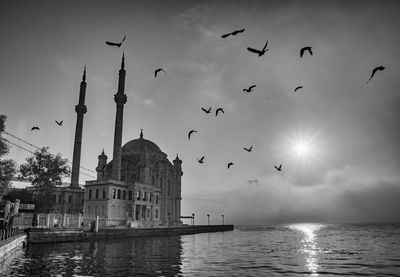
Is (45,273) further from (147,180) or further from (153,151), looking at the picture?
(153,151)

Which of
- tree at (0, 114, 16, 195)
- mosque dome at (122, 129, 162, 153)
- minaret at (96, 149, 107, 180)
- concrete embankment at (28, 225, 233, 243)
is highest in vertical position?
mosque dome at (122, 129, 162, 153)

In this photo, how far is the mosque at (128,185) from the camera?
58.2m

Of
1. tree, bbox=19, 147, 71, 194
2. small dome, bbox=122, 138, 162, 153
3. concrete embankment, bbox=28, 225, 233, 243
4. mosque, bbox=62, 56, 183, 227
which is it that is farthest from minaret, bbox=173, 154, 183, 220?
tree, bbox=19, 147, 71, 194

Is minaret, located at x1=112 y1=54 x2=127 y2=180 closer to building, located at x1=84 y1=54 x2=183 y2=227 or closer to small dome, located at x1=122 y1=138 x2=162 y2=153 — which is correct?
building, located at x1=84 y1=54 x2=183 y2=227

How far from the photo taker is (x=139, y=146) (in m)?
76.2

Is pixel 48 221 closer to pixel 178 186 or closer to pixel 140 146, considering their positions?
pixel 140 146

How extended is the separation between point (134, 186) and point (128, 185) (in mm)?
1180

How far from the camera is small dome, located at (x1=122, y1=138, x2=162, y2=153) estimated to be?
247 ft

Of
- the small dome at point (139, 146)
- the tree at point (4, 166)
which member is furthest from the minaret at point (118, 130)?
the tree at point (4, 166)

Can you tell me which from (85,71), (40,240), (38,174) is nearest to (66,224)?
(40,240)

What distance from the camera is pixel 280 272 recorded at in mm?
16875

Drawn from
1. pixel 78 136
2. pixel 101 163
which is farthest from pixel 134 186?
pixel 101 163

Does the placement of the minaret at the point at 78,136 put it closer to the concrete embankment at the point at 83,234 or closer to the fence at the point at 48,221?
the concrete embankment at the point at 83,234

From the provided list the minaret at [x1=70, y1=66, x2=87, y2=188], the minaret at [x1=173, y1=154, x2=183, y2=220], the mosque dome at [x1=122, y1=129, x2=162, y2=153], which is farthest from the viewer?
the minaret at [x1=173, y1=154, x2=183, y2=220]
